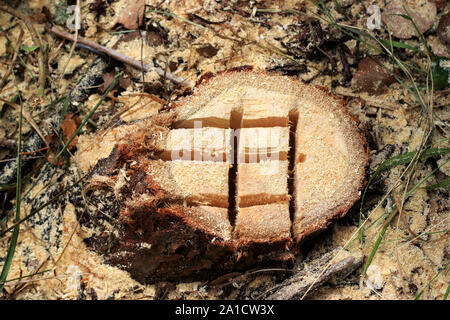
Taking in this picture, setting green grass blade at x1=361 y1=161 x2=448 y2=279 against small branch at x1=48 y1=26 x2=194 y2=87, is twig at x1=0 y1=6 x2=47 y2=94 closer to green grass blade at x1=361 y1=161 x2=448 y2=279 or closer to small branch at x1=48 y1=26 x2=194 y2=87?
small branch at x1=48 y1=26 x2=194 y2=87

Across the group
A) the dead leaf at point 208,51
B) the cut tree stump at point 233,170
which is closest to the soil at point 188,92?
the dead leaf at point 208,51

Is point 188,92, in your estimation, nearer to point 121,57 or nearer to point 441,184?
point 121,57

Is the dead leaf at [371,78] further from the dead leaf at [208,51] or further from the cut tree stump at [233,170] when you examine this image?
the dead leaf at [208,51]

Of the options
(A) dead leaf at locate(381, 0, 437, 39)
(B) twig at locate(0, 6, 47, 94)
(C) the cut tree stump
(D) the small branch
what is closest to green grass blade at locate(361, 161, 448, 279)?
(C) the cut tree stump

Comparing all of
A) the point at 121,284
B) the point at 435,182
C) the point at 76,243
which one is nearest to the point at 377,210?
the point at 435,182

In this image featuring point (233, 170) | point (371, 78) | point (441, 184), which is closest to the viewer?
point (233, 170)

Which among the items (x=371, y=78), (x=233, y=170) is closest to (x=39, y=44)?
(x=233, y=170)
